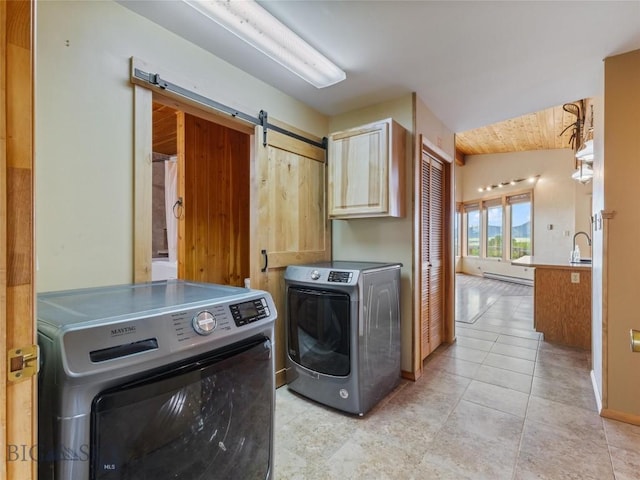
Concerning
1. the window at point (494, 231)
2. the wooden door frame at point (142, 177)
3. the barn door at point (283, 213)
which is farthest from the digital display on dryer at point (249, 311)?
the window at point (494, 231)

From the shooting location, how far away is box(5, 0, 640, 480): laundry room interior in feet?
2.65

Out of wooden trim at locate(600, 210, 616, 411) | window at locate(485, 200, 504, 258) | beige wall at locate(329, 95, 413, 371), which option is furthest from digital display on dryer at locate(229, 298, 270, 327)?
window at locate(485, 200, 504, 258)

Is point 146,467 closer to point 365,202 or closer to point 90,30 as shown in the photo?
point 90,30

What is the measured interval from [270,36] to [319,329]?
6.05 ft

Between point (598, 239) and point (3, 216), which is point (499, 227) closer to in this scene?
point (598, 239)

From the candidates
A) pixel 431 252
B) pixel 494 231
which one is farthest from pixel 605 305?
pixel 494 231

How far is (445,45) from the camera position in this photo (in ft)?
6.41

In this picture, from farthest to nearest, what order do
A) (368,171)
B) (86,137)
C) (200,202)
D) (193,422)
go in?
(200,202) → (368,171) → (86,137) → (193,422)

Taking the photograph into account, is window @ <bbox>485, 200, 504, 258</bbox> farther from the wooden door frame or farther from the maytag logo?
the maytag logo

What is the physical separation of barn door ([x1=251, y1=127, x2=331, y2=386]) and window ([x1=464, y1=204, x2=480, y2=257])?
8.22m

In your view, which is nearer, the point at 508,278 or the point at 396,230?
the point at 396,230

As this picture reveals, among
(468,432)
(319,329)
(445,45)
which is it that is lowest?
(468,432)

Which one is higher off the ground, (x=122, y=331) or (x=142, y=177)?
(x=142, y=177)

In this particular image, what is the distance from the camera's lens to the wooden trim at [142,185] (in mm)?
1655
